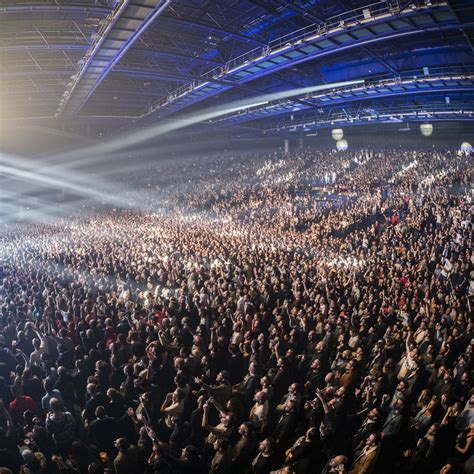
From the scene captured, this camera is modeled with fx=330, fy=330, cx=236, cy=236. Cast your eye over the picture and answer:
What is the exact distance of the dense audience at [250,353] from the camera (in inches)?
140

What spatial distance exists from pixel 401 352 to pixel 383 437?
8.46 ft

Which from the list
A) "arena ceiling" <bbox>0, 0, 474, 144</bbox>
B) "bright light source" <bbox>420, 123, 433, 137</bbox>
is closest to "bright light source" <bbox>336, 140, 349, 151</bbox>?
"bright light source" <bbox>420, 123, 433, 137</bbox>

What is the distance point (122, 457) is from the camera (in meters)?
3.23

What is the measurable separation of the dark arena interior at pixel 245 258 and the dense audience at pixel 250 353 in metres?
0.04

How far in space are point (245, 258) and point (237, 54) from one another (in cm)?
1033

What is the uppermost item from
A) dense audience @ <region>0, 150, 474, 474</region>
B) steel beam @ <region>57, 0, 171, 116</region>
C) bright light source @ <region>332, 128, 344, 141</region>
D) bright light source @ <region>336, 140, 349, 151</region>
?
bright light source @ <region>332, 128, 344, 141</region>

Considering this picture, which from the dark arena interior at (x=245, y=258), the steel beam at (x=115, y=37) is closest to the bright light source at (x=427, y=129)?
the dark arena interior at (x=245, y=258)

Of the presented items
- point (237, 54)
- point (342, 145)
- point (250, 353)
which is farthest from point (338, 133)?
point (250, 353)

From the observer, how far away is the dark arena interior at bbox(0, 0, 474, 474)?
3811mm

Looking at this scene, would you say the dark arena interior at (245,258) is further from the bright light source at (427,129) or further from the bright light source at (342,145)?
the bright light source at (342,145)

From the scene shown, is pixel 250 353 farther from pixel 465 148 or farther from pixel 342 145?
pixel 342 145

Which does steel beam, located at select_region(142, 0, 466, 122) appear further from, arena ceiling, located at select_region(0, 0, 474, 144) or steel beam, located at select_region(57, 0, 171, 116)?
steel beam, located at select_region(57, 0, 171, 116)

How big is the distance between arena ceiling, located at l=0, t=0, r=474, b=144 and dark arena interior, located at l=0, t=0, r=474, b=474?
0.13 m

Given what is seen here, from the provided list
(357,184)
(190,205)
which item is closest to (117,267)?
(190,205)
